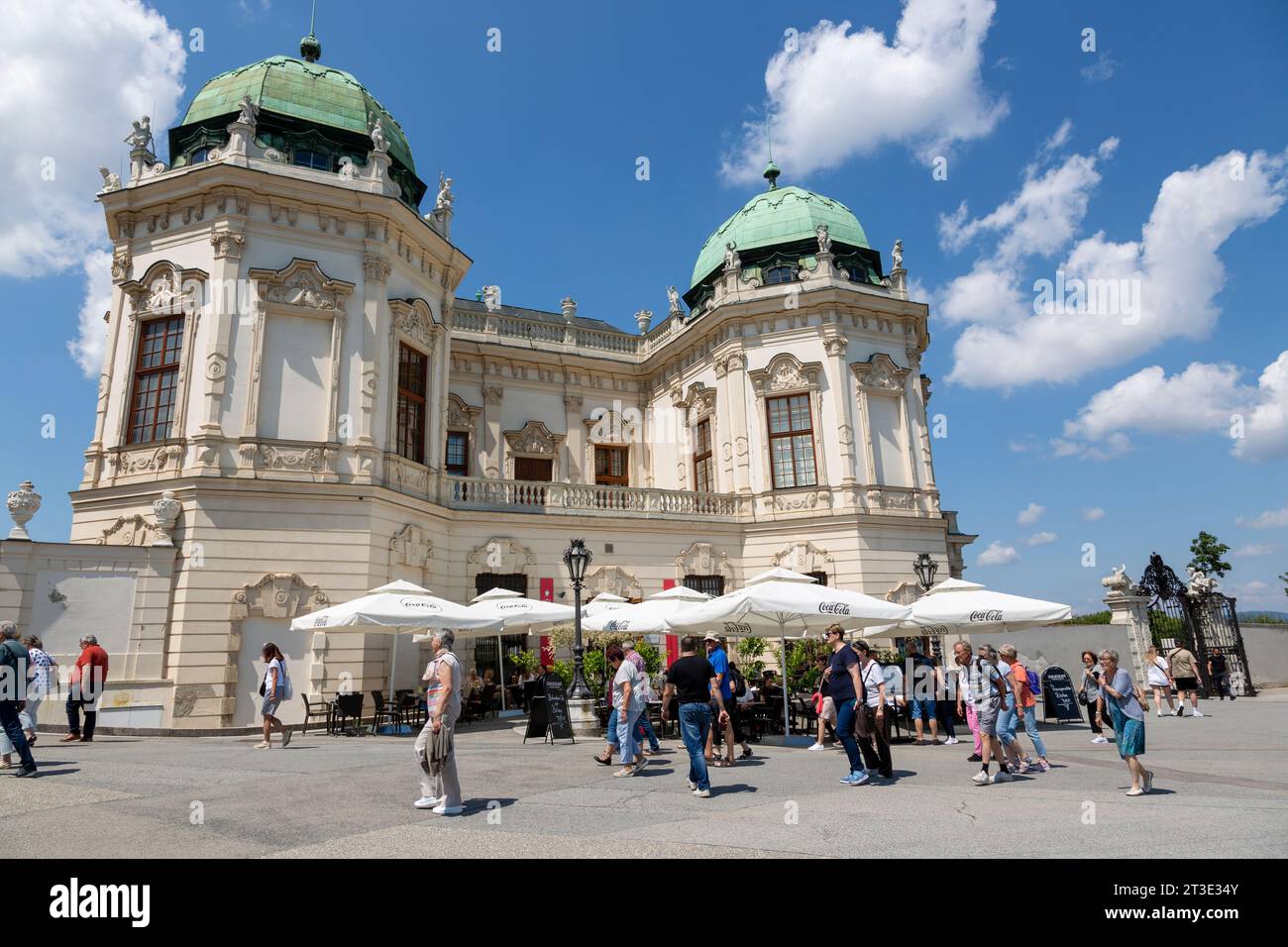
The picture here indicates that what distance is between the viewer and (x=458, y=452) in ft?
86.1

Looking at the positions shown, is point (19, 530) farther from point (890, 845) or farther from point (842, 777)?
point (890, 845)

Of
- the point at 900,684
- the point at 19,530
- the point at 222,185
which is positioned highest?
the point at 222,185

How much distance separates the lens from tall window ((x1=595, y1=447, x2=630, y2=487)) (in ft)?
93.2

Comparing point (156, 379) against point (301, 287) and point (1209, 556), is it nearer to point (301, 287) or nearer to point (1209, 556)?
point (301, 287)

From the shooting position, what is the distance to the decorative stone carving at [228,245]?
1842 centimetres

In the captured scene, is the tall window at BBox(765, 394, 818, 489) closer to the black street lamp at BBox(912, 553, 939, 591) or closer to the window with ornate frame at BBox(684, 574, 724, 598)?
the window with ornate frame at BBox(684, 574, 724, 598)

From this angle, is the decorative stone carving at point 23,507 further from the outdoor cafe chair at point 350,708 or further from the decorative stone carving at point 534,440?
the decorative stone carving at point 534,440

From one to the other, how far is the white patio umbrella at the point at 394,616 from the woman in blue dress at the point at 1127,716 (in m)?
10.9

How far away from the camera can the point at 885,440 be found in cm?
2470
